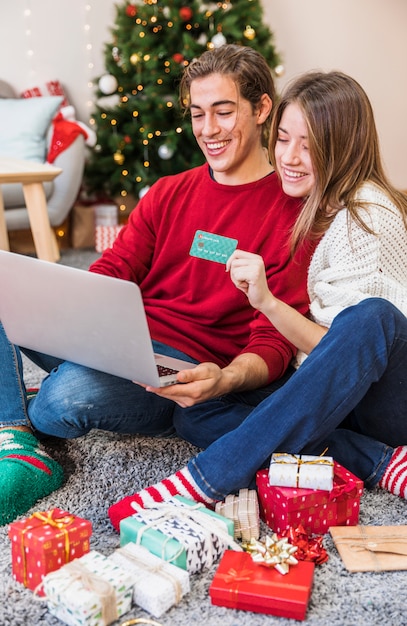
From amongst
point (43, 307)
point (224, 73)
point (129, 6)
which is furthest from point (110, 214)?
point (43, 307)

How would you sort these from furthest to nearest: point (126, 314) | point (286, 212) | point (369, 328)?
1. point (286, 212)
2. point (369, 328)
3. point (126, 314)

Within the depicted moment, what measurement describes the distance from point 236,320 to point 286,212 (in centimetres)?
24

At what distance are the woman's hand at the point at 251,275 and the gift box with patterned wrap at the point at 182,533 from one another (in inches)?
14.5

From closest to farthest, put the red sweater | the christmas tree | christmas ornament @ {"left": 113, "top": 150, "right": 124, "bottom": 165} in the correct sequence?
the red sweater < the christmas tree < christmas ornament @ {"left": 113, "top": 150, "right": 124, "bottom": 165}

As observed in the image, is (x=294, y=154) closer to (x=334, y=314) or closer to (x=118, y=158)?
(x=334, y=314)

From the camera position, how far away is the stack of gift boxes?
105cm

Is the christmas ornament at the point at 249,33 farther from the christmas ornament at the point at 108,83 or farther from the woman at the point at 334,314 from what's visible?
the woman at the point at 334,314

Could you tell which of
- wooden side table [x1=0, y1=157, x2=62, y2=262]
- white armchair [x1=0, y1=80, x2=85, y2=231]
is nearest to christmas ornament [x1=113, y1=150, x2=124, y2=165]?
white armchair [x1=0, y1=80, x2=85, y2=231]

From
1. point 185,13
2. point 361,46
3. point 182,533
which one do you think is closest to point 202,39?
point 185,13

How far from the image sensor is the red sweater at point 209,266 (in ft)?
4.93

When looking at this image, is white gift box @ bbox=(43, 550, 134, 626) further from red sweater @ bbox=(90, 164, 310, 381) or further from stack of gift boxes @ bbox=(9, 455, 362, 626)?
red sweater @ bbox=(90, 164, 310, 381)

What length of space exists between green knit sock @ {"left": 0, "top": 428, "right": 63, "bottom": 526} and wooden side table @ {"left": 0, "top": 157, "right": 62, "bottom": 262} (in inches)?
61.3

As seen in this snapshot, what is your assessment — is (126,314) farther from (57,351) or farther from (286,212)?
(286,212)

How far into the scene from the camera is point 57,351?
1409mm
